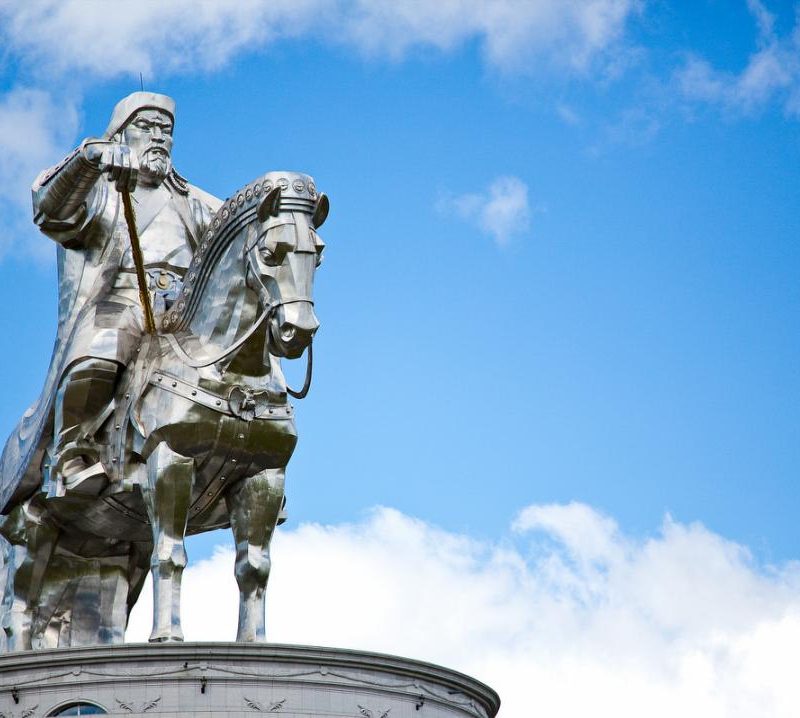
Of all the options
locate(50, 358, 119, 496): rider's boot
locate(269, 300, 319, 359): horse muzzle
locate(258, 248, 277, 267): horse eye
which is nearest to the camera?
locate(269, 300, 319, 359): horse muzzle

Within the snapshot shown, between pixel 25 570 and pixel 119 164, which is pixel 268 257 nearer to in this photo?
pixel 119 164

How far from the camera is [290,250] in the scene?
63.0ft

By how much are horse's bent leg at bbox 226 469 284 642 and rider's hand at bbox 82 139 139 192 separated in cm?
329

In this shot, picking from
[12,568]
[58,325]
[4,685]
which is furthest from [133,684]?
[58,325]

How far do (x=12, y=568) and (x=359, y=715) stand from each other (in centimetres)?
527

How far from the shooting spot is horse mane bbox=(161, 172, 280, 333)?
19578mm

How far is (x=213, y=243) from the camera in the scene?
65.9 feet

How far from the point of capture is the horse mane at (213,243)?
64.2 feet

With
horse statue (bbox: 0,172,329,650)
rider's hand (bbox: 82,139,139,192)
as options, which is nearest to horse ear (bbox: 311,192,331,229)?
horse statue (bbox: 0,172,329,650)

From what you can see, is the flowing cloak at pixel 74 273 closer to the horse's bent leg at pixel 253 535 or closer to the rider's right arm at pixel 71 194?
the rider's right arm at pixel 71 194

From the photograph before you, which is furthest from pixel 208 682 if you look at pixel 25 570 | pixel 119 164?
pixel 119 164

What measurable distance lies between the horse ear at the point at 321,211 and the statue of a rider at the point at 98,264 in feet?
6.66

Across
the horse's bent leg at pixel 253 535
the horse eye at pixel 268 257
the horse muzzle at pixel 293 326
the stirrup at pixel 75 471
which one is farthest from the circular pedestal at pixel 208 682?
the horse eye at pixel 268 257

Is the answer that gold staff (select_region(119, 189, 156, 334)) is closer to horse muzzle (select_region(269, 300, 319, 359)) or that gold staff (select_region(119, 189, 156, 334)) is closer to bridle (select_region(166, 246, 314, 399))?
bridle (select_region(166, 246, 314, 399))
